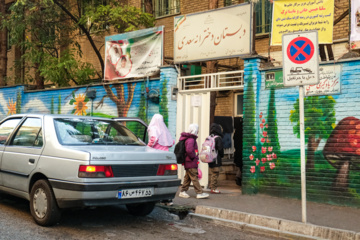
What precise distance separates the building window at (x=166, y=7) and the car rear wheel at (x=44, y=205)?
1229 cm

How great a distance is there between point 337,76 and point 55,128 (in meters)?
5.32

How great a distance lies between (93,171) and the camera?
17.9ft

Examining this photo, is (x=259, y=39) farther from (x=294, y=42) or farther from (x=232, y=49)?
(x=294, y=42)

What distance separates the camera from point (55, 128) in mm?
6172

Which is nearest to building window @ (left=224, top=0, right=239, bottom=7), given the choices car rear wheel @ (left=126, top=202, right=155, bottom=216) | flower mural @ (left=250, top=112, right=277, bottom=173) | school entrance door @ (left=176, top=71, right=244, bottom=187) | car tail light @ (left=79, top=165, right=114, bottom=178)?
school entrance door @ (left=176, top=71, right=244, bottom=187)

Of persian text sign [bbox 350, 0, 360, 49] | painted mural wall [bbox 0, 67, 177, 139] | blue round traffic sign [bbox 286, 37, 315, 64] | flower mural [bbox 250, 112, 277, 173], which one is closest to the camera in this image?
blue round traffic sign [bbox 286, 37, 315, 64]

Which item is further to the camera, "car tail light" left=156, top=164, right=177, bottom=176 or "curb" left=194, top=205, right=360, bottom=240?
"car tail light" left=156, top=164, right=177, bottom=176

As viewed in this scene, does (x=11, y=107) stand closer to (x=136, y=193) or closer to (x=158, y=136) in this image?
(x=158, y=136)

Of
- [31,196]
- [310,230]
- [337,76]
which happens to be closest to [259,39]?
[337,76]

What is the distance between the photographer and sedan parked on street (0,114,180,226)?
546 centimetres

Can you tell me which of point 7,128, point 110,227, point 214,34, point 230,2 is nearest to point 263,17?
point 230,2

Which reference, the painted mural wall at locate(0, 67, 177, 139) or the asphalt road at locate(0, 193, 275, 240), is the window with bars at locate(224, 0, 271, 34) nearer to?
the painted mural wall at locate(0, 67, 177, 139)

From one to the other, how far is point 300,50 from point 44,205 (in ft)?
14.4

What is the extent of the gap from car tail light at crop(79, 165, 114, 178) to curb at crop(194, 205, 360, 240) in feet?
7.26
